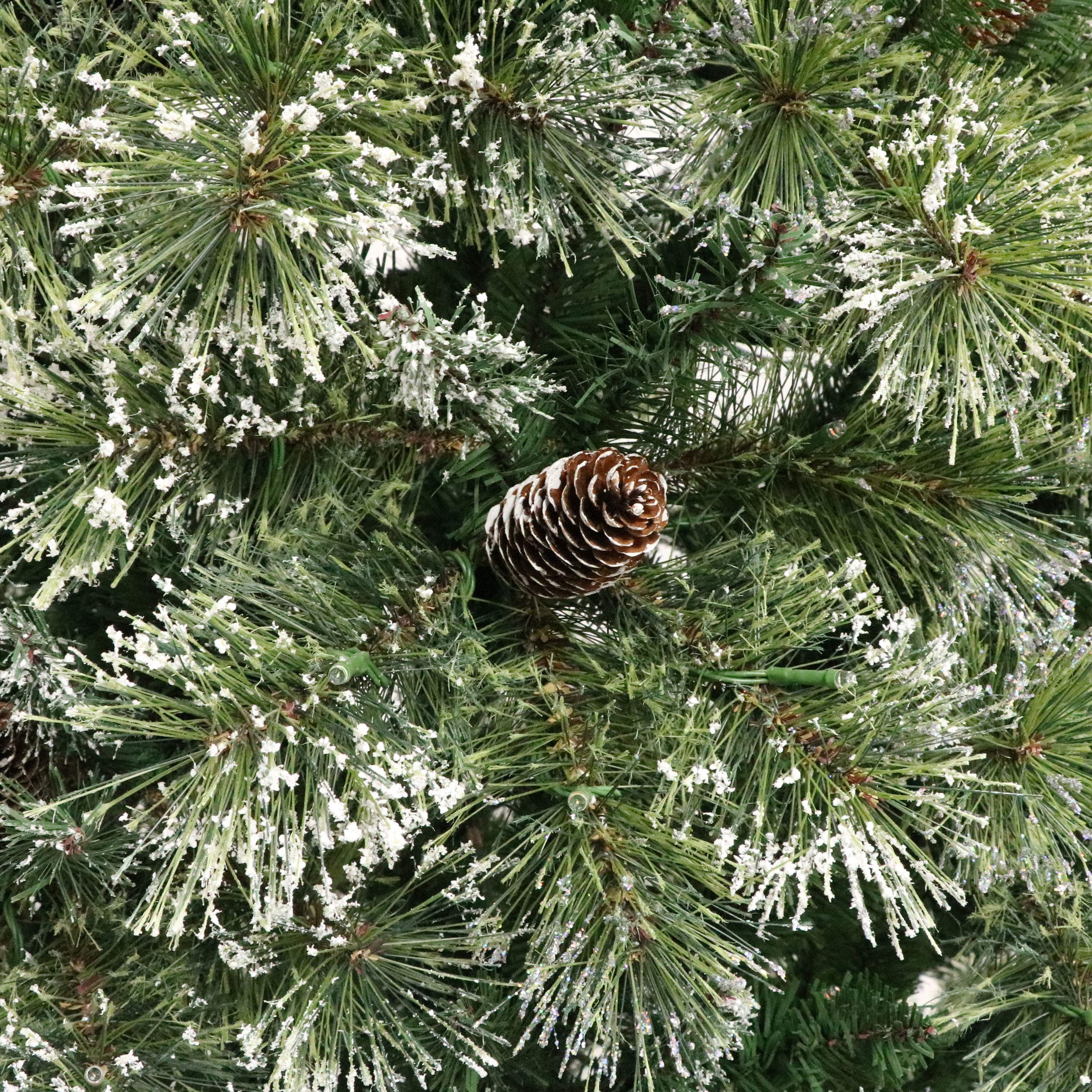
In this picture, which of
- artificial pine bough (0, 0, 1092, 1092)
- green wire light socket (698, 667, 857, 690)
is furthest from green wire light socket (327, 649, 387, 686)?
green wire light socket (698, 667, 857, 690)

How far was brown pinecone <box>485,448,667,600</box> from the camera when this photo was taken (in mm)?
464

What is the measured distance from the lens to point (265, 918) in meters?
0.43

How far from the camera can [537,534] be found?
1.55ft

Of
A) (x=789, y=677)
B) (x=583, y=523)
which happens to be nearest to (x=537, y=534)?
(x=583, y=523)

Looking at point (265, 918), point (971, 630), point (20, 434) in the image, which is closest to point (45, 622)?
point (20, 434)

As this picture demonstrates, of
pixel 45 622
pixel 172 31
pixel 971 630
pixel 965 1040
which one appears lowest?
pixel 965 1040

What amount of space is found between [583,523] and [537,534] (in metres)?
0.02

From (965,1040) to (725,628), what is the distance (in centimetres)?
30

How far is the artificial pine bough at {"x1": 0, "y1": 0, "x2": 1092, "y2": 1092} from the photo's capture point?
435mm

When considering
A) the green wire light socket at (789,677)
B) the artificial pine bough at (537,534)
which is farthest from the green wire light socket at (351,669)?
the green wire light socket at (789,677)

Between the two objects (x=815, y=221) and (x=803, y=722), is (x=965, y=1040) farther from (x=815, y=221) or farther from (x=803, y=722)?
(x=815, y=221)

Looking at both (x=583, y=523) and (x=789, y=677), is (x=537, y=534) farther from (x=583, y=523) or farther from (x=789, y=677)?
(x=789, y=677)

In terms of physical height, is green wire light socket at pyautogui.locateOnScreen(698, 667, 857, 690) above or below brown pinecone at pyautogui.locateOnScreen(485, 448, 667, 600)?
below

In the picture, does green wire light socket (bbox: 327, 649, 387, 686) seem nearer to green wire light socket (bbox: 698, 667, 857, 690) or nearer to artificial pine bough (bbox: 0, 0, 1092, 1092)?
artificial pine bough (bbox: 0, 0, 1092, 1092)
